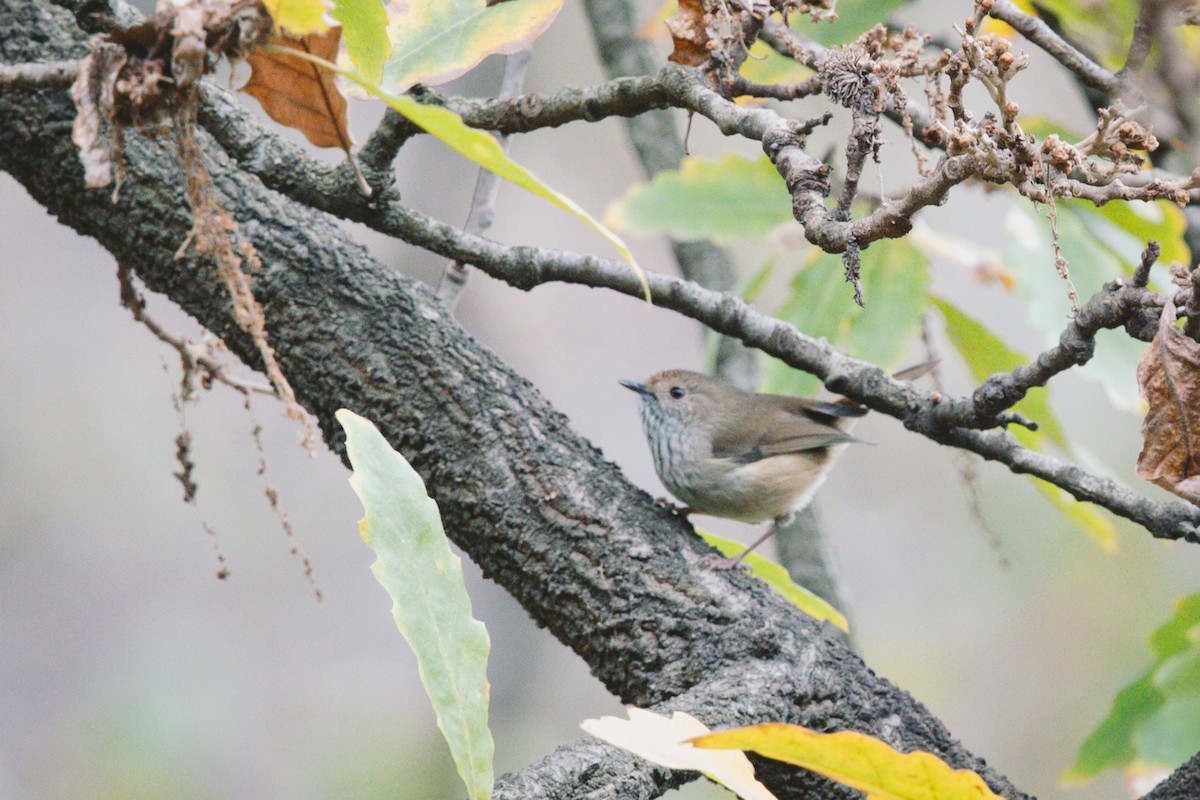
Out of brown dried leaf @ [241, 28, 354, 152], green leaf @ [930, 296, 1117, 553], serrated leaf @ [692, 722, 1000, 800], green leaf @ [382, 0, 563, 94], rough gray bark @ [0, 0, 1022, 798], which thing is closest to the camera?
serrated leaf @ [692, 722, 1000, 800]

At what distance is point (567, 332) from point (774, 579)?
578cm

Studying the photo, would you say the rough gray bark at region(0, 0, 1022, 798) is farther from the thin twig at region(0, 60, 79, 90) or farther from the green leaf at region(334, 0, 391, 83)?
the green leaf at region(334, 0, 391, 83)

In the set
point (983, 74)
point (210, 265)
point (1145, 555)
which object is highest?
point (1145, 555)

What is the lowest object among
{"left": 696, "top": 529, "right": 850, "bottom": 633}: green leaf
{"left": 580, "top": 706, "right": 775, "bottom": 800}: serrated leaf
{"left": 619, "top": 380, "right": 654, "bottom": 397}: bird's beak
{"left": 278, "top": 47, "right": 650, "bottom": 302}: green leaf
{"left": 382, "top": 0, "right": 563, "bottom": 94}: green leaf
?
{"left": 580, "top": 706, "right": 775, "bottom": 800}: serrated leaf

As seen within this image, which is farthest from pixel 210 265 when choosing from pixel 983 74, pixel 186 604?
pixel 186 604

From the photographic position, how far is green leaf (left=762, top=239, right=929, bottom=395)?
2.43 m

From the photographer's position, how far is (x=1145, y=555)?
672cm

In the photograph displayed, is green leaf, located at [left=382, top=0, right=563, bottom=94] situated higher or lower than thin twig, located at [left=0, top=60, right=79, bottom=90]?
higher

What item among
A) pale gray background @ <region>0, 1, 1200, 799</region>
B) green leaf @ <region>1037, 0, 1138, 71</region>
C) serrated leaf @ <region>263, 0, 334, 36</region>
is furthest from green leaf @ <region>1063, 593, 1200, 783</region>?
pale gray background @ <region>0, 1, 1200, 799</region>

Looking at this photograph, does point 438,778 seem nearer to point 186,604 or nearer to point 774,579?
point 186,604

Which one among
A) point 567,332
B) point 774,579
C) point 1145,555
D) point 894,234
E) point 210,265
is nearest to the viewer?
point 894,234

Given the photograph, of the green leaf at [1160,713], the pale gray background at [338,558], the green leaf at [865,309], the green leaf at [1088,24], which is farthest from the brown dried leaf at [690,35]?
the pale gray background at [338,558]

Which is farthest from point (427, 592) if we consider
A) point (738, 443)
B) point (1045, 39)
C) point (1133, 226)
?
point (738, 443)

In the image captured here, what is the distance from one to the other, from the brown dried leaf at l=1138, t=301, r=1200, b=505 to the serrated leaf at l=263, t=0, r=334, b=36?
863 millimetres
